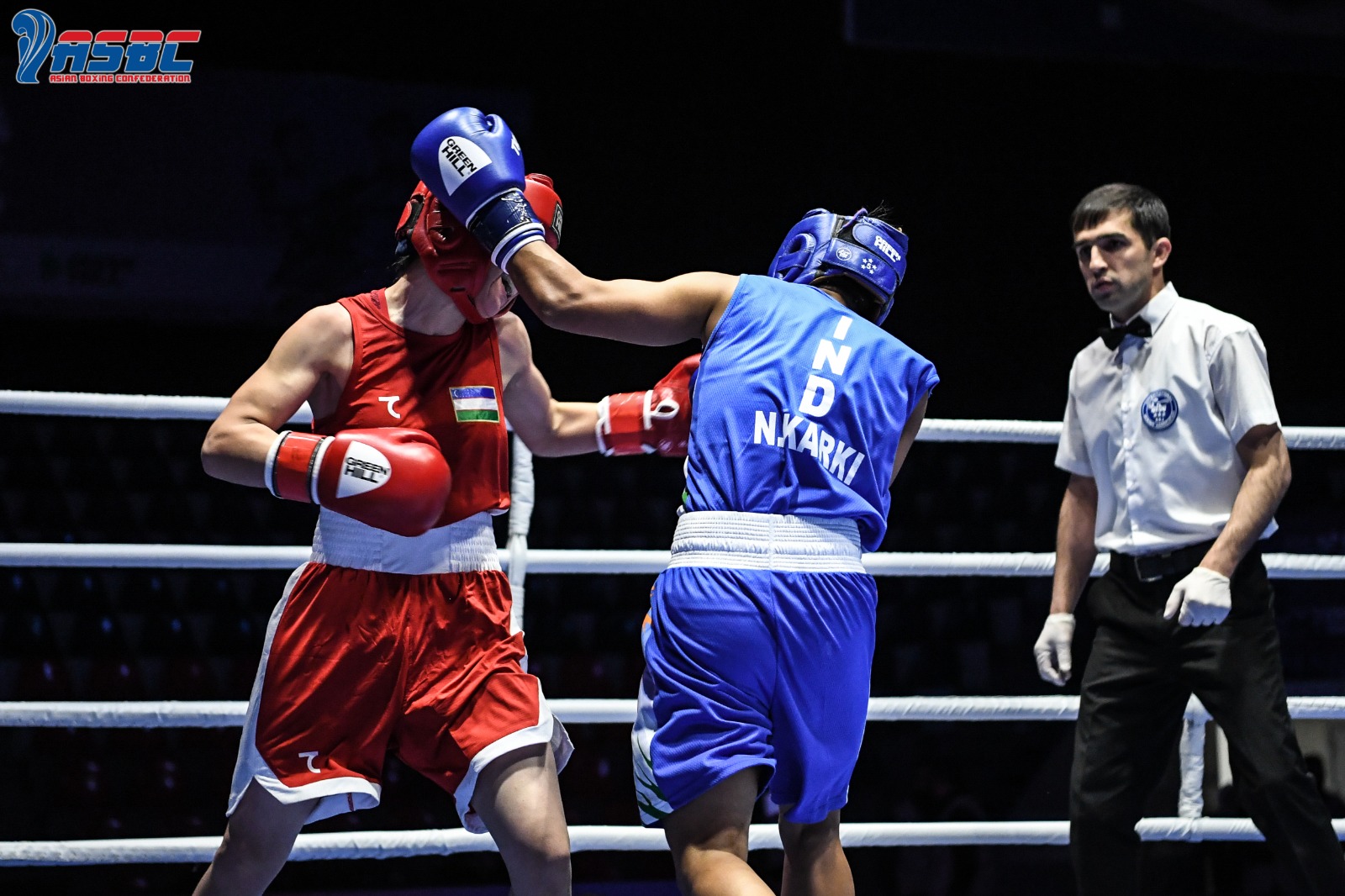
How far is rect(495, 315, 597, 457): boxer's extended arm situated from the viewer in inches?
90.8

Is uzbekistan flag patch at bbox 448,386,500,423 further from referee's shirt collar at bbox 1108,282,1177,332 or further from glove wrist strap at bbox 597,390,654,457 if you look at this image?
referee's shirt collar at bbox 1108,282,1177,332

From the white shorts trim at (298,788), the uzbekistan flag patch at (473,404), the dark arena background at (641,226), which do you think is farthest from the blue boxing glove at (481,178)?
the dark arena background at (641,226)

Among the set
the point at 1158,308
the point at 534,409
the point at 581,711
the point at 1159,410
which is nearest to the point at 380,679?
the point at 534,409

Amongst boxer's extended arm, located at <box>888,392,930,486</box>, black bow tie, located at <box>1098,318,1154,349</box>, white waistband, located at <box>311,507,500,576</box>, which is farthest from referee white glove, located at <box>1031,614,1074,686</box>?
white waistband, located at <box>311,507,500,576</box>

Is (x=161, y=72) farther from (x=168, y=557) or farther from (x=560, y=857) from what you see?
(x=560, y=857)

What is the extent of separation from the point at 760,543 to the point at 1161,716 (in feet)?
4.05

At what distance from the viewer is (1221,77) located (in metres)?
6.63

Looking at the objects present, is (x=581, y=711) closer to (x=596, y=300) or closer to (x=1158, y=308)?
(x=596, y=300)

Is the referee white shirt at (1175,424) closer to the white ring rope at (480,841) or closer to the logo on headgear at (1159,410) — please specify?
the logo on headgear at (1159,410)

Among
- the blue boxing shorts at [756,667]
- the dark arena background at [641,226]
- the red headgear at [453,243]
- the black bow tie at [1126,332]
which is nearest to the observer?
the blue boxing shorts at [756,667]

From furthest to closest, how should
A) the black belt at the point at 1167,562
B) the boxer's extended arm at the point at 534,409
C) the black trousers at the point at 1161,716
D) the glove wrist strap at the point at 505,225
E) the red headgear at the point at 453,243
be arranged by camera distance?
the black belt at the point at 1167,562 < the black trousers at the point at 1161,716 < the boxer's extended arm at the point at 534,409 < the red headgear at the point at 453,243 < the glove wrist strap at the point at 505,225

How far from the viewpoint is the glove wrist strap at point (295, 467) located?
1936 mm

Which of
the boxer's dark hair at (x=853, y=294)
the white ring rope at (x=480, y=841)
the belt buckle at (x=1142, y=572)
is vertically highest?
the boxer's dark hair at (x=853, y=294)

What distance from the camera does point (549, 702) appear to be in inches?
98.0
